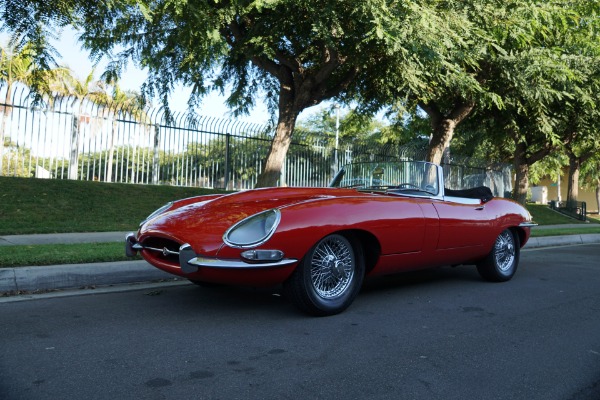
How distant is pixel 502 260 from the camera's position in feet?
19.9

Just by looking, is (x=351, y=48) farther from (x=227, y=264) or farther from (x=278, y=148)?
(x=227, y=264)

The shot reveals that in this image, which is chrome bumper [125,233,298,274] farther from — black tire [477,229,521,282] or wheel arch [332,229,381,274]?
black tire [477,229,521,282]

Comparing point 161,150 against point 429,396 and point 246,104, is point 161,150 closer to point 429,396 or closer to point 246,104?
point 246,104

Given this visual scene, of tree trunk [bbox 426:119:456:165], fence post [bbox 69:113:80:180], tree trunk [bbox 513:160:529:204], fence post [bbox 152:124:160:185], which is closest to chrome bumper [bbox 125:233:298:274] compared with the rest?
fence post [bbox 69:113:80:180]

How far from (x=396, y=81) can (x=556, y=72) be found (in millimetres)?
3903

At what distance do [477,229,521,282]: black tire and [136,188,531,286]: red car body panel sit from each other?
39 centimetres

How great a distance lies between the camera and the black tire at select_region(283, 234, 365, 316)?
3863 mm

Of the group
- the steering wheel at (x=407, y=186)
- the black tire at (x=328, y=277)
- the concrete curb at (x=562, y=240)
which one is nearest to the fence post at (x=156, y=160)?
the steering wheel at (x=407, y=186)

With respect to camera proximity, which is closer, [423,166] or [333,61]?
[423,166]

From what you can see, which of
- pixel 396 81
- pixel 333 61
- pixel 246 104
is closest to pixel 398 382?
pixel 333 61

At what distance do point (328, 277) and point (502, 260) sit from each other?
3.01 metres

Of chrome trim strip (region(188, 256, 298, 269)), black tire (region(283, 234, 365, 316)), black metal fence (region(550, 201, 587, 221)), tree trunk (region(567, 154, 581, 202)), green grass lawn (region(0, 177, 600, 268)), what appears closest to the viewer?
chrome trim strip (region(188, 256, 298, 269))

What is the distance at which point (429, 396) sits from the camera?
2627mm

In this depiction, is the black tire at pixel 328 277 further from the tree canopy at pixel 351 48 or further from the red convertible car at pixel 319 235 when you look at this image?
the tree canopy at pixel 351 48
